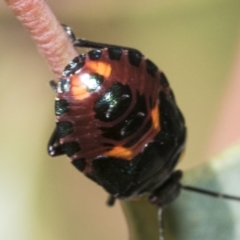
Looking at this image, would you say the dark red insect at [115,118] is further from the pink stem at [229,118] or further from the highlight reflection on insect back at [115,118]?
the pink stem at [229,118]

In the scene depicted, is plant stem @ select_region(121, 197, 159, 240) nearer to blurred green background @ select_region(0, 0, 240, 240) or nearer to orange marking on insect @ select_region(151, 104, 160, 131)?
orange marking on insect @ select_region(151, 104, 160, 131)

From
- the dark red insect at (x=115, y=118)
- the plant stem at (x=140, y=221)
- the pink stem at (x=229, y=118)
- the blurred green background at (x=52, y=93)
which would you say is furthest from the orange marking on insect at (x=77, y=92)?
the pink stem at (x=229, y=118)

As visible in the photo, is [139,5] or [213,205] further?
[139,5]

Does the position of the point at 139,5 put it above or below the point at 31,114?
above

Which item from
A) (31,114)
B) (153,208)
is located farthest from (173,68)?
(153,208)

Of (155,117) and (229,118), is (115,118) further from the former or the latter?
(229,118)

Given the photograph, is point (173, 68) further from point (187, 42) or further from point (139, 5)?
point (139, 5)

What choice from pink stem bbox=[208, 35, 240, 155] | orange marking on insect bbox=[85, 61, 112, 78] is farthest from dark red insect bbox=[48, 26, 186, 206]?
pink stem bbox=[208, 35, 240, 155]

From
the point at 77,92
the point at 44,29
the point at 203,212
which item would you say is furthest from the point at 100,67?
the point at 203,212
